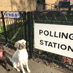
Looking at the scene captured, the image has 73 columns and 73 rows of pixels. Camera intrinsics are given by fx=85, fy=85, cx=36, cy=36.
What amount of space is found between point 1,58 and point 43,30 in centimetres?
158

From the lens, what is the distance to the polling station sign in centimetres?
241

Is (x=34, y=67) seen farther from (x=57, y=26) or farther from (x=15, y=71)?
(x=57, y=26)

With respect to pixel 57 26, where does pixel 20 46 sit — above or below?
below

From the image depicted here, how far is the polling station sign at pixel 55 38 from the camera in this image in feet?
7.91

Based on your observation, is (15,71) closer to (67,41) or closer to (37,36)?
(37,36)

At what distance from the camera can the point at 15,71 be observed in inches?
109

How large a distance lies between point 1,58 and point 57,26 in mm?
1957

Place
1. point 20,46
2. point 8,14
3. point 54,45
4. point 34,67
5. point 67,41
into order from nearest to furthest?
point 20,46 < point 67,41 < point 54,45 < point 34,67 < point 8,14

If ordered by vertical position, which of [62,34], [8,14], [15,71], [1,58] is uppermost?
[8,14]

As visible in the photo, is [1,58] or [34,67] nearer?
[1,58]

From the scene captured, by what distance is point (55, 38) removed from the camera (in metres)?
2.61

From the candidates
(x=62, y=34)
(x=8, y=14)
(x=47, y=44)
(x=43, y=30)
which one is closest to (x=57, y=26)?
(x=62, y=34)

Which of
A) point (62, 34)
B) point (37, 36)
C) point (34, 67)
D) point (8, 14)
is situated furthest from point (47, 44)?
point (8, 14)

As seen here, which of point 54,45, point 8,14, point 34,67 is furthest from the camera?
point 8,14
